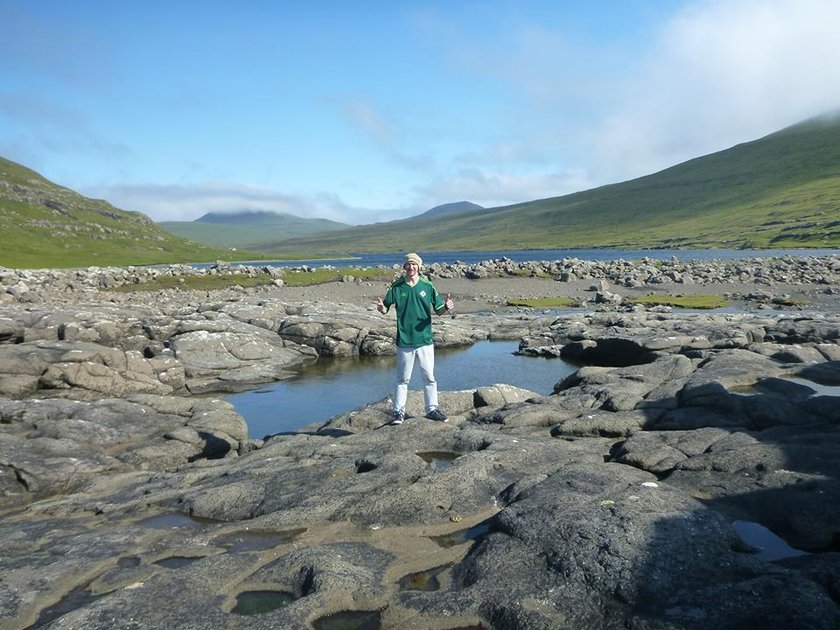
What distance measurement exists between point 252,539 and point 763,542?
976 cm

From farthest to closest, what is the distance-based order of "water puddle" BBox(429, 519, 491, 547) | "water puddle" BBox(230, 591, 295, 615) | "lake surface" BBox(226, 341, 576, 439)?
"lake surface" BBox(226, 341, 576, 439) → "water puddle" BBox(429, 519, 491, 547) → "water puddle" BBox(230, 591, 295, 615)

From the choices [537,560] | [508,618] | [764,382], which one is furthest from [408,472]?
[764,382]

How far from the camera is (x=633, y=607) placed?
28.8 ft

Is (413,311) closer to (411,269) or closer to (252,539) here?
(411,269)

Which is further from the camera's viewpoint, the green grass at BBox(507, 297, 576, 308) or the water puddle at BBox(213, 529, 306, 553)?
the green grass at BBox(507, 297, 576, 308)

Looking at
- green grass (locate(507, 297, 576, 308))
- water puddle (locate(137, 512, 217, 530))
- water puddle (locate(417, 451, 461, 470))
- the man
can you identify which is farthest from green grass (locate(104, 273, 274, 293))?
water puddle (locate(137, 512, 217, 530))

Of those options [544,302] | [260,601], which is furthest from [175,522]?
[544,302]

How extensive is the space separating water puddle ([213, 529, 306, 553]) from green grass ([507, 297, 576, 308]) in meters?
63.7

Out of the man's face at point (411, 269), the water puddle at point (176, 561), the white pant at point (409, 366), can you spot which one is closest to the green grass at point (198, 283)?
the white pant at point (409, 366)

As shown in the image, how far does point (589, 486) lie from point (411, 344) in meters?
8.04

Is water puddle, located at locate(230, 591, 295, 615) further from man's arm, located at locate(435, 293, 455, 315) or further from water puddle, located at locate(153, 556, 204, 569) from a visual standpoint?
man's arm, located at locate(435, 293, 455, 315)

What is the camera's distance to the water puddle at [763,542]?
10.6 m

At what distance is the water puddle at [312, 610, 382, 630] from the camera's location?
29.1 feet

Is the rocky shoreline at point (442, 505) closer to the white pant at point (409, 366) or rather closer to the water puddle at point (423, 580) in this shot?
the water puddle at point (423, 580)
